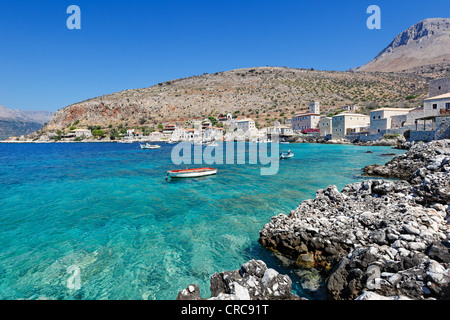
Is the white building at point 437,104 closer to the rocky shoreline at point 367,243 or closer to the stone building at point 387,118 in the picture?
the stone building at point 387,118

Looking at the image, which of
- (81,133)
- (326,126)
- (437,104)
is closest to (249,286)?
(437,104)

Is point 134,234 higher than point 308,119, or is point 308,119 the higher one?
point 308,119

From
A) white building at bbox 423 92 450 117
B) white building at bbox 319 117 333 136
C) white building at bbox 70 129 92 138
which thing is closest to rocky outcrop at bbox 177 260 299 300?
white building at bbox 423 92 450 117

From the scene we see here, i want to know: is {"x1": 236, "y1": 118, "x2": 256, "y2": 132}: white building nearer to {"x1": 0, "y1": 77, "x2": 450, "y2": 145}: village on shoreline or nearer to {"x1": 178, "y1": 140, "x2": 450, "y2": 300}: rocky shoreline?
{"x1": 0, "y1": 77, "x2": 450, "y2": 145}: village on shoreline

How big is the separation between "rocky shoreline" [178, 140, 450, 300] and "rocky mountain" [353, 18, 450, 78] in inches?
5330

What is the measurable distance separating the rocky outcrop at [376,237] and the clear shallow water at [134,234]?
100 cm

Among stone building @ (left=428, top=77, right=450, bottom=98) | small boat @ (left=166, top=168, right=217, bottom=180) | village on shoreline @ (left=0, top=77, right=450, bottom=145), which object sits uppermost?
stone building @ (left=428, top=77, right=450, bottom=98)

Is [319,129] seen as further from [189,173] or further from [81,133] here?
[81,133]

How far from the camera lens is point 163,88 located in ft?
432

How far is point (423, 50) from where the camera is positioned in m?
154

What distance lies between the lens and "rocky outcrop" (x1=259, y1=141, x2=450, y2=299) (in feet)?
13.2

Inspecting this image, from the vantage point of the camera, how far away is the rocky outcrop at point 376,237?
4023 mm

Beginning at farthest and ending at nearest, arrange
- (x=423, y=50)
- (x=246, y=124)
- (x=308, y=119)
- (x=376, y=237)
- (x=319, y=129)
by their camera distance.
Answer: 1. (x=423, y=50)
2. (x=246, y=124)
3. (x=308, y=119)
4. (x=319, y=129)
5. (x=376, y=237)

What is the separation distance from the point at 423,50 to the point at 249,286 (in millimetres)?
214085
